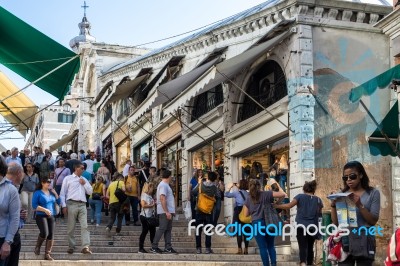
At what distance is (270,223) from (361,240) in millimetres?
5293

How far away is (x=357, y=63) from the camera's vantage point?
55.1ft

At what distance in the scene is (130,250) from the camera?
1515 cm

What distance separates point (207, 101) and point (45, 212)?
32.5 feet

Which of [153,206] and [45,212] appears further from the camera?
[153,206]

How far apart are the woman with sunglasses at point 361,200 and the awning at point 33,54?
1263cm

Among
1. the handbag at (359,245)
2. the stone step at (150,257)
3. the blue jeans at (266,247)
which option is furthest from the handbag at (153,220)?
the handbag at (359,245)

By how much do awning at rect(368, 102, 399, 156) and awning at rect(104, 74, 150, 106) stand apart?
11846mm

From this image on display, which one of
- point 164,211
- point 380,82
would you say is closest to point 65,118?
point 164,211

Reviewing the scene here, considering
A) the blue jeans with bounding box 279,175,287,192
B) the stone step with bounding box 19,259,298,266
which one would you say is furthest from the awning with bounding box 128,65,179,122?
the stone step with bounding box 19,259,298,266

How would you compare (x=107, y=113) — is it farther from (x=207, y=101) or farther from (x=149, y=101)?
(x=149, y=101)

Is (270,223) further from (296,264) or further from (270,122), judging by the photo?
(270,122)

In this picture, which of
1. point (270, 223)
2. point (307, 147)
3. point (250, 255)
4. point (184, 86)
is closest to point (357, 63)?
point (307, 147)

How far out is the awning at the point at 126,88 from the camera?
81.3ft

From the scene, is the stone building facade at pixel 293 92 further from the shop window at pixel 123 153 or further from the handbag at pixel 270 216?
the shop window at pixel 123 153
